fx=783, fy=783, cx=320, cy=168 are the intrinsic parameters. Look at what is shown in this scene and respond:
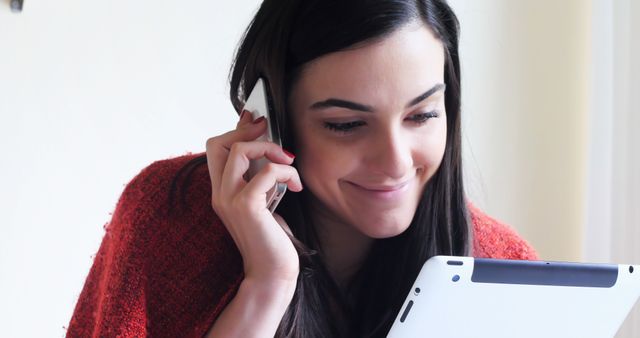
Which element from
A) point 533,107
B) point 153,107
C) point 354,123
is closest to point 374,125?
point 354,123

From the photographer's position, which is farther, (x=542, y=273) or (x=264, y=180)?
(x=264, y=180)

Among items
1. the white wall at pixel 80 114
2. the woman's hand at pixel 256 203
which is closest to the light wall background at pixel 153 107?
the white wall at pixel 80 114

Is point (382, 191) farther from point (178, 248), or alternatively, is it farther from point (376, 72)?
point (178, 248)

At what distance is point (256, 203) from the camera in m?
0.94

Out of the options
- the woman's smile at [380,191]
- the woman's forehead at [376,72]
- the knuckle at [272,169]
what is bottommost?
the woman's smile at [380,191]

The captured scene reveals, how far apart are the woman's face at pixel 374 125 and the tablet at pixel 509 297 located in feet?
0.72

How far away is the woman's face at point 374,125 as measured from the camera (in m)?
0.89

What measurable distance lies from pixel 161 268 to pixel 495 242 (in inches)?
20.2

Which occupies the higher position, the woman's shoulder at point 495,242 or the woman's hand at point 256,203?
the woman's hand at point 256,203

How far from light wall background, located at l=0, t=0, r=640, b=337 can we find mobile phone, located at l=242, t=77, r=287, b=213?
2.17 ft

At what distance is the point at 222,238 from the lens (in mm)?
1077

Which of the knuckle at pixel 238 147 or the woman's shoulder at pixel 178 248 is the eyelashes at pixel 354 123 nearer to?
the knuckle at pixel 238 147

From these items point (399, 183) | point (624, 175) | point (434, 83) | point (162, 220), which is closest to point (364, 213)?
point (399, 183)

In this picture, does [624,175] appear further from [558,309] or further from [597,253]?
[558,309]
